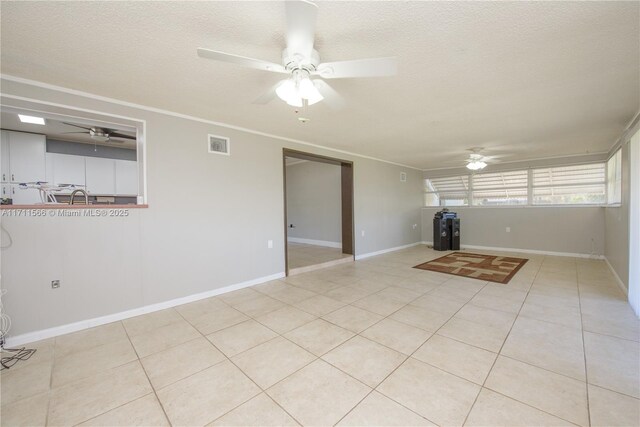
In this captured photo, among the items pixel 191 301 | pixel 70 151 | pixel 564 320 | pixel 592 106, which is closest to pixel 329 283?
pixel 191 301

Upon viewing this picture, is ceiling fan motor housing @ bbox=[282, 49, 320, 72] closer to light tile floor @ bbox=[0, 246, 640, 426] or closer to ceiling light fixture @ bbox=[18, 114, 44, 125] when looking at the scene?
light tile floor @ bbox=[0, 246, 640, 426]

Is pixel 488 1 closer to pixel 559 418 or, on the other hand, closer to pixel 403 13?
Result: pixel 403 13

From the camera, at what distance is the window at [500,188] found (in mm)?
6449

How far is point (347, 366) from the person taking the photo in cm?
190

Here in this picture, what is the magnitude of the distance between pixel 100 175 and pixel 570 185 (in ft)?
33.6

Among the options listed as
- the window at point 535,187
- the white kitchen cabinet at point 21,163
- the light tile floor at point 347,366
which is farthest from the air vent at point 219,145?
the window at point 535,187

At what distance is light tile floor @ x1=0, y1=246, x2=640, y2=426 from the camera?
148cm

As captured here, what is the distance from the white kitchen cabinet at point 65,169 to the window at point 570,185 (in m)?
10.0

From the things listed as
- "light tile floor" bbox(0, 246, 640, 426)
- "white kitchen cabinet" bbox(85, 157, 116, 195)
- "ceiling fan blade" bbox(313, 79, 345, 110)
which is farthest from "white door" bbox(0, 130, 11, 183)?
"ceiling fan blade" bbox(313, 79, 345, 110)

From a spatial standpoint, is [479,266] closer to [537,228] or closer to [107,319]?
[537,228]

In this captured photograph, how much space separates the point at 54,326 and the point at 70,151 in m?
3.92

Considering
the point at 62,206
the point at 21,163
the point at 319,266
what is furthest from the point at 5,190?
the point at 319,266

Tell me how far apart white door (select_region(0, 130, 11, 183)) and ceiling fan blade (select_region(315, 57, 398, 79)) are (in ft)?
17.9

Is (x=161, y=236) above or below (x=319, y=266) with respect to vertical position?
above
